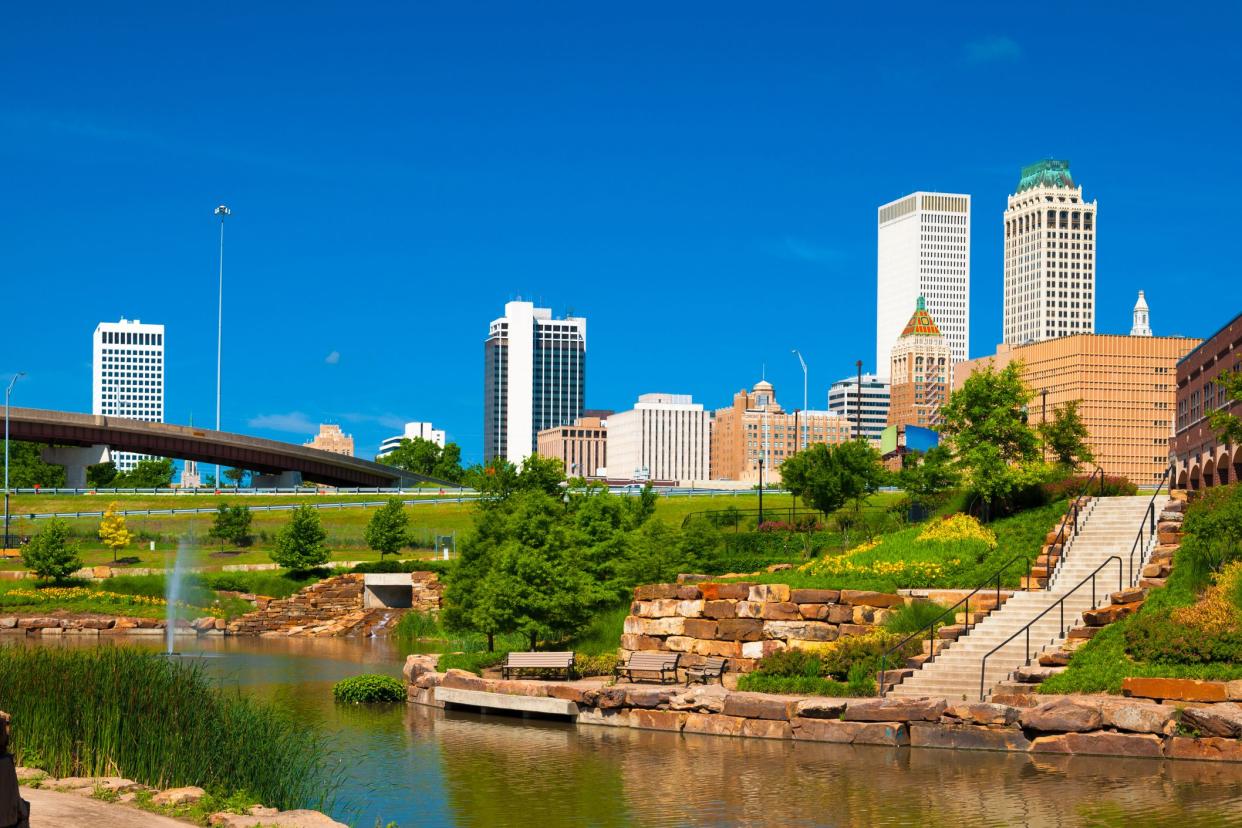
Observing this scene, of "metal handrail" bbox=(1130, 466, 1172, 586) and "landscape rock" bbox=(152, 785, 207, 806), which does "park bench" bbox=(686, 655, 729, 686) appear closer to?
"metal handrail" bbox=(1130, 466, 1172, 586)

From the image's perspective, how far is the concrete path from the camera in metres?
14.9

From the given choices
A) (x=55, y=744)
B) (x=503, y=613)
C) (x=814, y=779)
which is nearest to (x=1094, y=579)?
(x=814, y=779)

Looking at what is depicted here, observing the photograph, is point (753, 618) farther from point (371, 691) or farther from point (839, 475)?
point (839, 475)

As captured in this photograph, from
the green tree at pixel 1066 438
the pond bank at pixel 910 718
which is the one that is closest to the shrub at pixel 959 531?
the green tree at pixel 1066 438

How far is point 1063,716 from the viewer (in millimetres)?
24719

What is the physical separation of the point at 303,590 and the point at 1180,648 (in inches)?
1845

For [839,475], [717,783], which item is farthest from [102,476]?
[717,783]

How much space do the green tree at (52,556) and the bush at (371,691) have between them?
36450mm

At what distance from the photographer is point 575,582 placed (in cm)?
Result: 3453

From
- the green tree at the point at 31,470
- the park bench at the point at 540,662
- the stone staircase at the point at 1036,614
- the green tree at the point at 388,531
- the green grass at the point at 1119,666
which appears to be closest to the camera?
the green grass at the point at 1119,666

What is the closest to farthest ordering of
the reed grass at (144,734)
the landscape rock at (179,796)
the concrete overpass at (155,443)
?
the landscape rock at (179,796) < the reed grass at (144,734) < the concrete overpass at (155,443)

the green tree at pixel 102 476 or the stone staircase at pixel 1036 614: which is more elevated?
the green tree at pixel 102 476

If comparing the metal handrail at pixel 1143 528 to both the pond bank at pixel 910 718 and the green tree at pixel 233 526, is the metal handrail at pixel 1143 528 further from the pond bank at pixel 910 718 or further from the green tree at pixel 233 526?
the green tree at pixel 233 526

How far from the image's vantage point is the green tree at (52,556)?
6462cm
